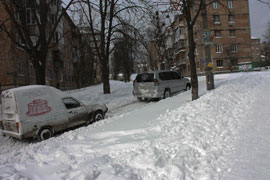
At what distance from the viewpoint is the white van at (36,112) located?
20.7 ft

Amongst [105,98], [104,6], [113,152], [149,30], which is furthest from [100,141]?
[149,30]

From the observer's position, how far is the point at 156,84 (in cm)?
1161

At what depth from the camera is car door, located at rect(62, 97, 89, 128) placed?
7.48 m

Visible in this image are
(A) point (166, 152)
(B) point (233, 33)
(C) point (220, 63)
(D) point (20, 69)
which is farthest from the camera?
(B) point (233, 33)

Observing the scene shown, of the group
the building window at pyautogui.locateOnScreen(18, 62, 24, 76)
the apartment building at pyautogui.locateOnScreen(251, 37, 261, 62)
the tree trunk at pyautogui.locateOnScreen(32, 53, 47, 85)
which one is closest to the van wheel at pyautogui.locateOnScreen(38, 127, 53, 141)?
the tree trunk at pyautogui.locateOnScreen(32, 53, 47, 85)

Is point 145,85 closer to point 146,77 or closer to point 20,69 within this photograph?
point 146,77

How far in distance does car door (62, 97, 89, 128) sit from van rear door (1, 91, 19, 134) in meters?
1.65

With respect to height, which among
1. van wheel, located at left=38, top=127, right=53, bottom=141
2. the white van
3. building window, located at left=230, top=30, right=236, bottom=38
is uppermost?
building window, located at left=230, top=30, right=236, bottom=38

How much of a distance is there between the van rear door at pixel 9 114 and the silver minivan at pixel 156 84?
7.18m

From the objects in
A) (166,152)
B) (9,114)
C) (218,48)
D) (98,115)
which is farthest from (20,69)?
(218,48)

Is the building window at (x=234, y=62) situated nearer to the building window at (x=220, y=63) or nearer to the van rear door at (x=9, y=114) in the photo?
the building window at (x=220, y=63)

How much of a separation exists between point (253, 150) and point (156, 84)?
26.9 ft


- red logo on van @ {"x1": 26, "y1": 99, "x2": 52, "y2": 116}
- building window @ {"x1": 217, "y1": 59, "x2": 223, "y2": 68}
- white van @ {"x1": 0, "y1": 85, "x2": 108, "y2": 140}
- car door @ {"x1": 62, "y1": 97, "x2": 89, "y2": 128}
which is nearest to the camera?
white van @ {"x1": 0, "y1": 85, "x2": 108, "y2": 140}

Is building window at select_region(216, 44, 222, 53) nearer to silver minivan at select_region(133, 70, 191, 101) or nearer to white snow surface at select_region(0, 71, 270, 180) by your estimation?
silver minivan at select_region(133, 70, 191, 101)
